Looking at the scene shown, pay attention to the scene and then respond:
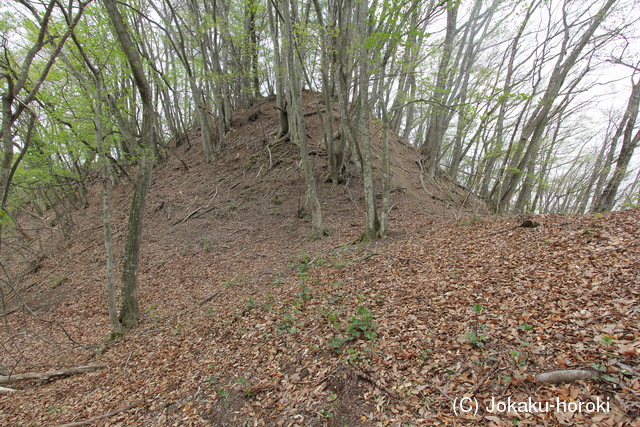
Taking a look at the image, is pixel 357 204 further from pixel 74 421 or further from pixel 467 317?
pixel 74 421

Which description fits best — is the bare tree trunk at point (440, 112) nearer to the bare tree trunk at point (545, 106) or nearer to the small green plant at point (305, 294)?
the bare tree trunk at point (545, 106)

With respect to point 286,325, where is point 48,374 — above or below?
below

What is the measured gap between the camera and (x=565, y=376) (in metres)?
2.48

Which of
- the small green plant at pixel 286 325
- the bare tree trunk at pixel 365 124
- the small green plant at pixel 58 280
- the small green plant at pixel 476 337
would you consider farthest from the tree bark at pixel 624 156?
the small green plant at pixel 58 280

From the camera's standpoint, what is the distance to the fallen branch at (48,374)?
5.49 meters

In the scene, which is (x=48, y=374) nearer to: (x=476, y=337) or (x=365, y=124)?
(x=476, y=337)

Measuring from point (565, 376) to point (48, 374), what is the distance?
823 centimetres

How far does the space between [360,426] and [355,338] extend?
122 centimetres

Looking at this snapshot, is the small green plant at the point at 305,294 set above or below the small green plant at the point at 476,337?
below

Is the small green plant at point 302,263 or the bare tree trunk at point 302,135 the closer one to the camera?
the small green plant at point 302,263

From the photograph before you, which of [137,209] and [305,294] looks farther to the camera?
[137,209]

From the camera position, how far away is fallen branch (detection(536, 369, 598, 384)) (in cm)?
242

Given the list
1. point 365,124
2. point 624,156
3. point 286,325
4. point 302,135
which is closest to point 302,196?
point 302,135

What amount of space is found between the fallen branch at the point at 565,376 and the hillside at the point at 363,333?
A: 0.22 ft
